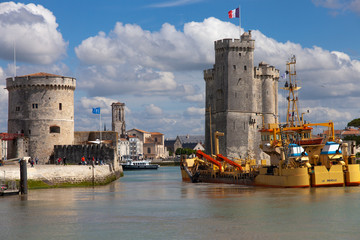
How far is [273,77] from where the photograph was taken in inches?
3479

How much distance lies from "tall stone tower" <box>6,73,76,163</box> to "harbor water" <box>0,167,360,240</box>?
86.8ft

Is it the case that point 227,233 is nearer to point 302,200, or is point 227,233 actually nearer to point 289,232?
point 289,232

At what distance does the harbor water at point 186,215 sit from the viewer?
22.2 metres

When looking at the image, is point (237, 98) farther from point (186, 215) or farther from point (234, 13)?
point (186, 215)

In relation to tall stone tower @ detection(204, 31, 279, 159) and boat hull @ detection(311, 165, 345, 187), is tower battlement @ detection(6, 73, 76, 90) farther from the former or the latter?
boat hull @ detection(311, 165, 345, 187)

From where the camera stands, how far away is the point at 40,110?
6359 cm

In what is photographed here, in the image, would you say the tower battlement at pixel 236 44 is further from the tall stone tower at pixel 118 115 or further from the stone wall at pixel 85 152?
the tall stone tower at pixel 118 115

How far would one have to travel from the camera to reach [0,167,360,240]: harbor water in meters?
22.2

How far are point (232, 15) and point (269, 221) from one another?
46.9 metres

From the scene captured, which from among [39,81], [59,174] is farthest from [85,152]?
[59,174]

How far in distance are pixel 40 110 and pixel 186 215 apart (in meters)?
40.3

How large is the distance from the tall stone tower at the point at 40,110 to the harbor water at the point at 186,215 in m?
26.5

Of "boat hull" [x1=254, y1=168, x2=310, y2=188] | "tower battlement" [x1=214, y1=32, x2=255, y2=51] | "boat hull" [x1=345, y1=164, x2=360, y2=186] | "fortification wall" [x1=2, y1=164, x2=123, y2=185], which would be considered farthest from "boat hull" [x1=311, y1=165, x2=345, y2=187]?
"tower battlement" [x1=214, y1=32, x2=255, y2=51]

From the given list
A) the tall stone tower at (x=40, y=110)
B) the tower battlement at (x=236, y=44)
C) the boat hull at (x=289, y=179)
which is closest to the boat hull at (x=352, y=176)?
the boat hull at (x=289, y=179)
